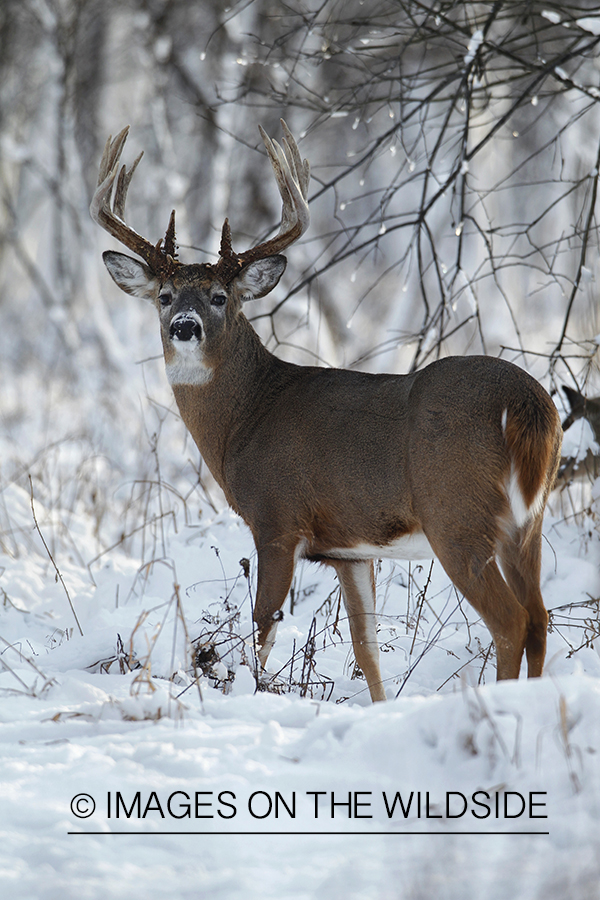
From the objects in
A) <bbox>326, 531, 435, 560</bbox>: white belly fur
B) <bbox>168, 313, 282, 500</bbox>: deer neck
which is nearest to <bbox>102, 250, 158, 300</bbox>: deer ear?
<bbox>168, 313, 282, 500</bbox>: deer neck

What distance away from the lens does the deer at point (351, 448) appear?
11.0ft

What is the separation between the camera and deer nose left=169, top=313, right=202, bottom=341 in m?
4.22

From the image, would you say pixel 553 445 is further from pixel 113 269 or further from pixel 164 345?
pixel 113 269

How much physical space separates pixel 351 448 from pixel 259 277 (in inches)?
51.5

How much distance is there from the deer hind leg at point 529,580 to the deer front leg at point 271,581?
0.90 meters

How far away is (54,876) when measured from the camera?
6.48 feet

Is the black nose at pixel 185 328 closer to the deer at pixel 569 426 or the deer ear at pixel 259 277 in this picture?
the deer ear at pixel 259 277

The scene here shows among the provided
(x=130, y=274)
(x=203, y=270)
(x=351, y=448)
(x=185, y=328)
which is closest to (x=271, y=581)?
(x=351, y=448)

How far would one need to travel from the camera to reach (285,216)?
460 centimetres

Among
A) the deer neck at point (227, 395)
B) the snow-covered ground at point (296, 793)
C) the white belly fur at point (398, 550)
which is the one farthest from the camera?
the deer neck at point (227, 395)

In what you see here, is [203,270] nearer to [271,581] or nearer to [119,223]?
[119,223]

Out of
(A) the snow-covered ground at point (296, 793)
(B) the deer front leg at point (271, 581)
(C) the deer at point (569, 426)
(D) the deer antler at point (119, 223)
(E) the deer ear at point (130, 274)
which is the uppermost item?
(D) the deer antler at point (119, 223)

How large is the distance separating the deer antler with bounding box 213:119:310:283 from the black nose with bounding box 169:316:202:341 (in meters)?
0.43

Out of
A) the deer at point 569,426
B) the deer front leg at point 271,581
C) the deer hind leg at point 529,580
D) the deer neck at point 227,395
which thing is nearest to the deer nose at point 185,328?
the deer neck at point 227,395
